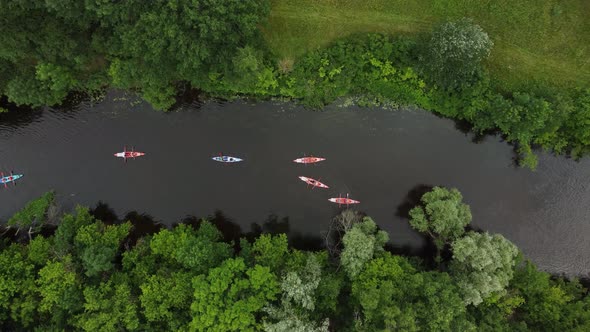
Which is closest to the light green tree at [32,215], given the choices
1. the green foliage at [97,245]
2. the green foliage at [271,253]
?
the green foliage at [97,245]

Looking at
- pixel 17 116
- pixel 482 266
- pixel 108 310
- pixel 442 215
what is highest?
pixel 17 116

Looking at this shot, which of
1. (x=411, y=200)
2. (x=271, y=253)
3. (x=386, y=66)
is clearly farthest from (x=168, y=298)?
(x=386, y=66)

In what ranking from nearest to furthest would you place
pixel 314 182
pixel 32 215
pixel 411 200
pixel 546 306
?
1. pixel 546 306
2. pixel 32 215
3. pixel 314 182
4. pixel 411 200

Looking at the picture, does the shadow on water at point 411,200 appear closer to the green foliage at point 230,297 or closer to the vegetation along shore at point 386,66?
the vegetation along shore at point 386,66

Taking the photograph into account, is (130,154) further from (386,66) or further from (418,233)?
(418,233)

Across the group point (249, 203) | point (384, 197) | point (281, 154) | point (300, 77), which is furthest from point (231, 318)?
point (300, 77)

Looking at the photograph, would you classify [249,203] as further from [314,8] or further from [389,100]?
[314,8]

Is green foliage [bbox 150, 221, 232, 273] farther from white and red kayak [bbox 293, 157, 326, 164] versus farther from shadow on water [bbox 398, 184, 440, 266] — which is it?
shadow on water [bbox 398, 184, 440, 266]
